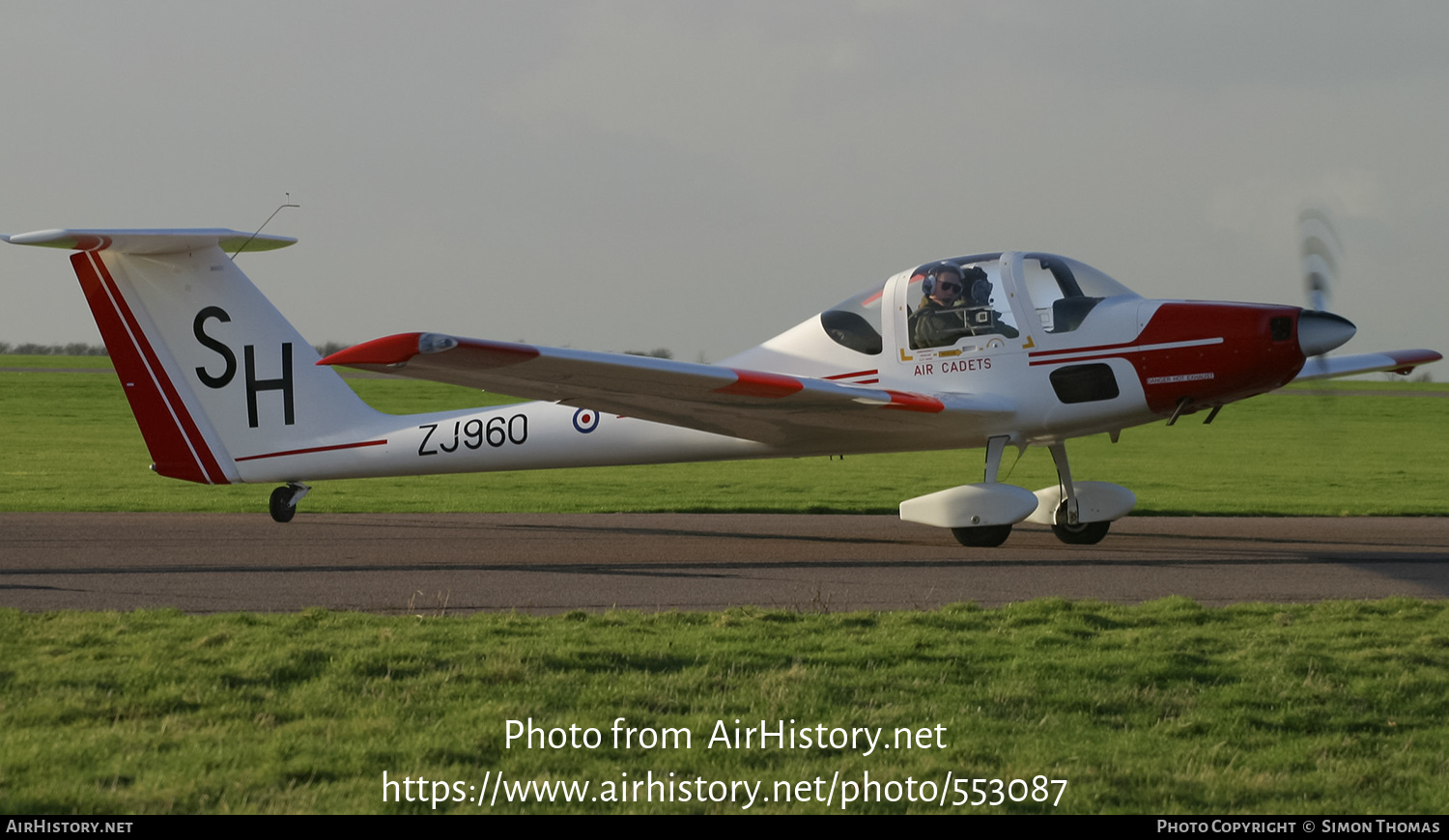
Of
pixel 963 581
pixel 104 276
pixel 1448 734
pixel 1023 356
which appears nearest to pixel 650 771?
pixel 1448 734

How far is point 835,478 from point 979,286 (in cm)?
1094

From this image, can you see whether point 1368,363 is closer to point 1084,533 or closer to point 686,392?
point 1084,533

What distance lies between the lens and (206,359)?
11.7 metres

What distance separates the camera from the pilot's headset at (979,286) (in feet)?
34.3

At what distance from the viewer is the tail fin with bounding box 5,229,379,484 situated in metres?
11.3

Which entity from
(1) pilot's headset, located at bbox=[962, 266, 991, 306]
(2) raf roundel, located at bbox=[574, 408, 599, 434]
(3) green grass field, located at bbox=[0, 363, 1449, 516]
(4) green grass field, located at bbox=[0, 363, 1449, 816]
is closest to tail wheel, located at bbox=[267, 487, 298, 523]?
(3) green grass field, located at bbox=[0, 363, 1449, 516]

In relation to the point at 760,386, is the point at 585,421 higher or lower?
lower

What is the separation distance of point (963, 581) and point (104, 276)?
27.5 feet

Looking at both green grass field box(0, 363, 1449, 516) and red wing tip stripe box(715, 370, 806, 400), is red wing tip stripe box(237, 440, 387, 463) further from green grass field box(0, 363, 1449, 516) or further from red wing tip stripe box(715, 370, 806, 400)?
red wing tip stripe box(715, 370, 806, 400)

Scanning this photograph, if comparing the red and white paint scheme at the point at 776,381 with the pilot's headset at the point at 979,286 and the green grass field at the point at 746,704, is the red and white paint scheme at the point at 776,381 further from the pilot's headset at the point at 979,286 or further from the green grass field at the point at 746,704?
the green grass field at the point at 746,704

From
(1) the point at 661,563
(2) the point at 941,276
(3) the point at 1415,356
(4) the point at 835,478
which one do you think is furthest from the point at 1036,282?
(4) the point at 835,478

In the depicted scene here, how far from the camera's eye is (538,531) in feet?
40.3

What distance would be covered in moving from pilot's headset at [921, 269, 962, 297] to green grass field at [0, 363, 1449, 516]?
15.6 ft

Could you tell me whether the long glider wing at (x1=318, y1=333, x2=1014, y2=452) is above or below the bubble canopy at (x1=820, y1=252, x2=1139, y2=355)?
below
